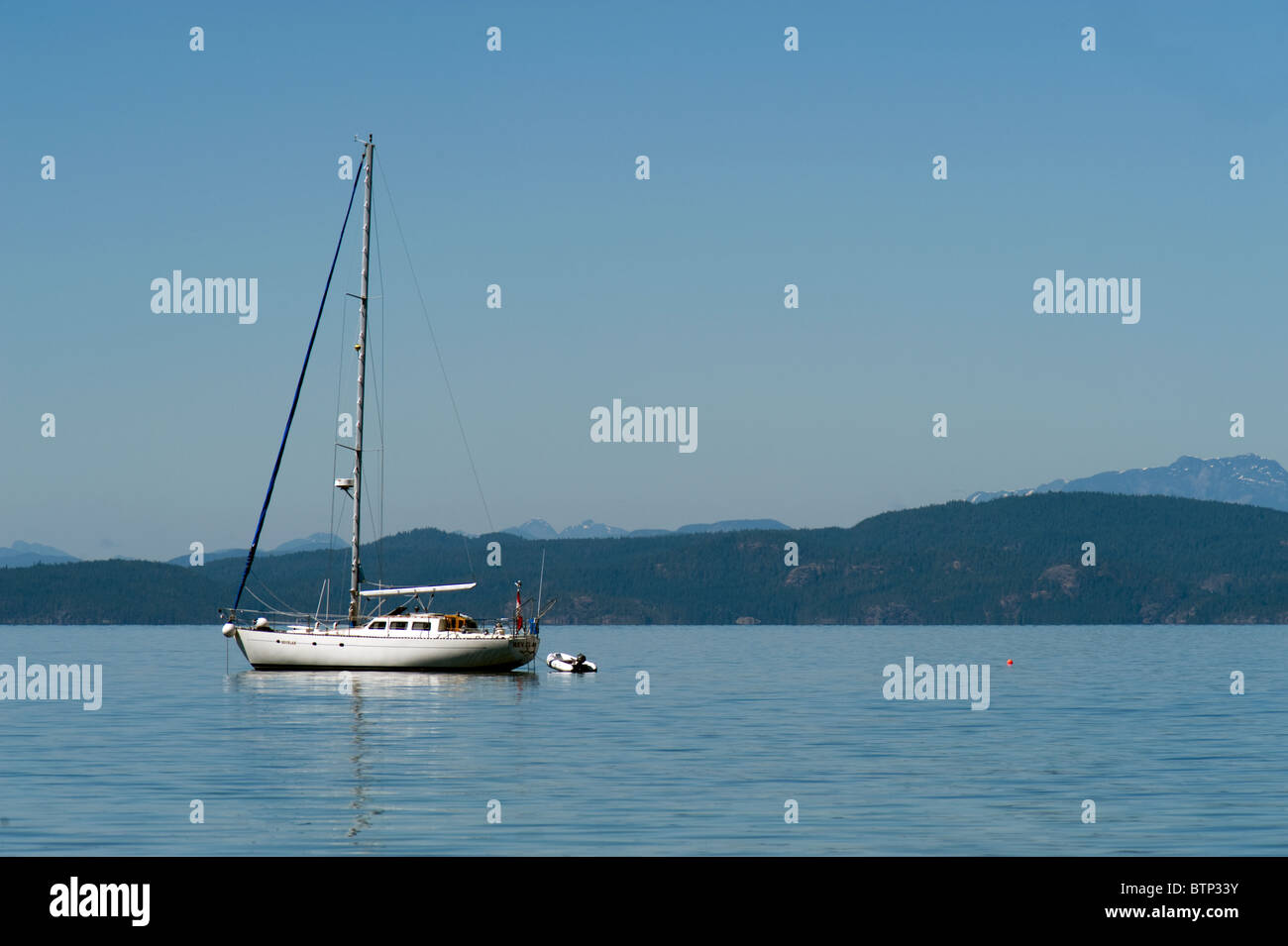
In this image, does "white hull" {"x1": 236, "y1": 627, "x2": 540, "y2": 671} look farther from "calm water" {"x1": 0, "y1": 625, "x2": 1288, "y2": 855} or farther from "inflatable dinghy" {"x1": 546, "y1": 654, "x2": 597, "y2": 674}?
"inflatable dinghy" {"x1": 546, "y1": 654, "x2": 597, "y2": 674}

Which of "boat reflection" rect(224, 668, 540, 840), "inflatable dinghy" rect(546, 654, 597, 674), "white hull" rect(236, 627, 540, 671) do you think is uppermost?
"white hull" rect(236, 627, 540, 671)

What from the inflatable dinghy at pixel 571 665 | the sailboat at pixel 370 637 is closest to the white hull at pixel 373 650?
the sailboat at pixel 370 637

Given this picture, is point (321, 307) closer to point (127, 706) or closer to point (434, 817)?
point (127, 706)

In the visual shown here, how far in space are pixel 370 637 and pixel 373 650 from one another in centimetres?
83

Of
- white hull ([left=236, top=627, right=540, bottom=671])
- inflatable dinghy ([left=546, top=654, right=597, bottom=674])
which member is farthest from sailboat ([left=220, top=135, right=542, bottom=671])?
inflatable dinghy ([left=546, top=654, right=597, bottom=674])

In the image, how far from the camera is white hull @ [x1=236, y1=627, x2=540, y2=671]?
9494 cm

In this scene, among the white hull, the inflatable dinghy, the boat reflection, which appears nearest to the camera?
the boat reflection

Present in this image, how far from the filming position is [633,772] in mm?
46250

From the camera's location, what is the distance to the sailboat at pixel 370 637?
95.0 meters

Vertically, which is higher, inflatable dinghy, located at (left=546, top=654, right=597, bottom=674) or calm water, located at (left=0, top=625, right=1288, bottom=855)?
calm water, located at (left=0, top=625, right=1288, bottom=855)

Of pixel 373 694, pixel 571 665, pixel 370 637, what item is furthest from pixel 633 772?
pixel 571 665

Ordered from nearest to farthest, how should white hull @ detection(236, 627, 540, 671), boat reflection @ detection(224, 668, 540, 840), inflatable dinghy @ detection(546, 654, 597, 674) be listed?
boat reflection @ detection(224, 668, 540, 840) → white hull @ detection(236, 627, 540, 671) → inflatable dinghy @ detection(546, 654, 597, 674)
